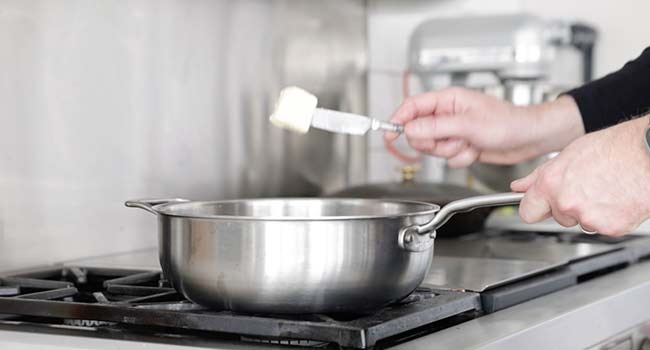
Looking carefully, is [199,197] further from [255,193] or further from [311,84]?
[311,84]

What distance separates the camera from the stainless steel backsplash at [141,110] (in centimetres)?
123

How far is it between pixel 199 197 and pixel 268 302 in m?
0.73

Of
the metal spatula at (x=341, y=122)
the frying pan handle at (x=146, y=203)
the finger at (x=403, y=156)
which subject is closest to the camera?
the frying pan handle at (x=146, y=203)

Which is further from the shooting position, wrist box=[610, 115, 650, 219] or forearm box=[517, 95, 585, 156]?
forearm box=[517, 95, 585, 156]

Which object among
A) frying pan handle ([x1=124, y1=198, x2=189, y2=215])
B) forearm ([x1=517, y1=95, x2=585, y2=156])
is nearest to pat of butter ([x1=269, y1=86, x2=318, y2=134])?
frying pan handle ([x1=124, y1=198, x2=189, y2=215])

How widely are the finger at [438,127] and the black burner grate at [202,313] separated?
0.25 m

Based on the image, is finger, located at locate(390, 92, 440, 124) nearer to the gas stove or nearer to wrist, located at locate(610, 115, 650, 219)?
the gas stove

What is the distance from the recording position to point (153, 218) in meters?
1.44

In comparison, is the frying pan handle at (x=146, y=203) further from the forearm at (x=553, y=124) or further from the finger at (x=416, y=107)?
the forearm at (x=553, y=124)

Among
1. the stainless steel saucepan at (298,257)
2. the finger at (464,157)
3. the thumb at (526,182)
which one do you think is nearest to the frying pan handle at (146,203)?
the stainless steel saucepan at (298,257)

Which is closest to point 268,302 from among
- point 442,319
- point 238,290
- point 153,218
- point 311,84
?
point 238,290

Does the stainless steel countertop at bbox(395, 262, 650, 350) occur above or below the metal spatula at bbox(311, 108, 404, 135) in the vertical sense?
below

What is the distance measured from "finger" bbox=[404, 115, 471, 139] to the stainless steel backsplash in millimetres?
422

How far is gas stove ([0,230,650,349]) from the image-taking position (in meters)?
0.81
